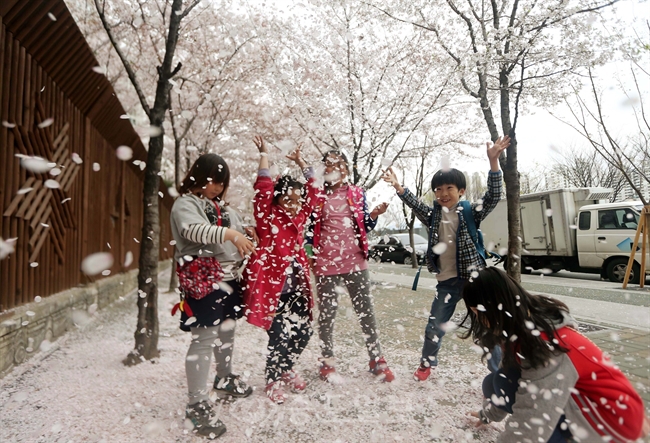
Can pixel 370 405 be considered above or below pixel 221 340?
below

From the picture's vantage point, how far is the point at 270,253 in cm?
250

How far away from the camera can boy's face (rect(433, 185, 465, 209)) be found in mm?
2666

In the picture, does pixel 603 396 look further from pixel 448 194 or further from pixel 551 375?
pixel 448 194

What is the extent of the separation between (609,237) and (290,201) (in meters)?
9.77

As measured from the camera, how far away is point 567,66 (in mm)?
4816

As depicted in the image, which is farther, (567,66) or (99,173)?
(99,173)

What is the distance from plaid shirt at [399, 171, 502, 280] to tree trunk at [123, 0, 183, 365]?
7.13 ft

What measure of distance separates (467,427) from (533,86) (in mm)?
4702

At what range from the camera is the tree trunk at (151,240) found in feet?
→ 11.2

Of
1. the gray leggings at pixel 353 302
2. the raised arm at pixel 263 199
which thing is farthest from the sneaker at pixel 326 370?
the raised arm at pixel 263 199

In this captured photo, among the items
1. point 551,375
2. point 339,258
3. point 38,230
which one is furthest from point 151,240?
point 551,375

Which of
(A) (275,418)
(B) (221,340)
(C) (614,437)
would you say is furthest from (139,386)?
(C) (614,437)

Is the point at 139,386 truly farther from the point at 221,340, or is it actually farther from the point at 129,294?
the point at 129,294

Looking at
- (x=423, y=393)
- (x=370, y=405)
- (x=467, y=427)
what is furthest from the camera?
(x=423, y=393)
